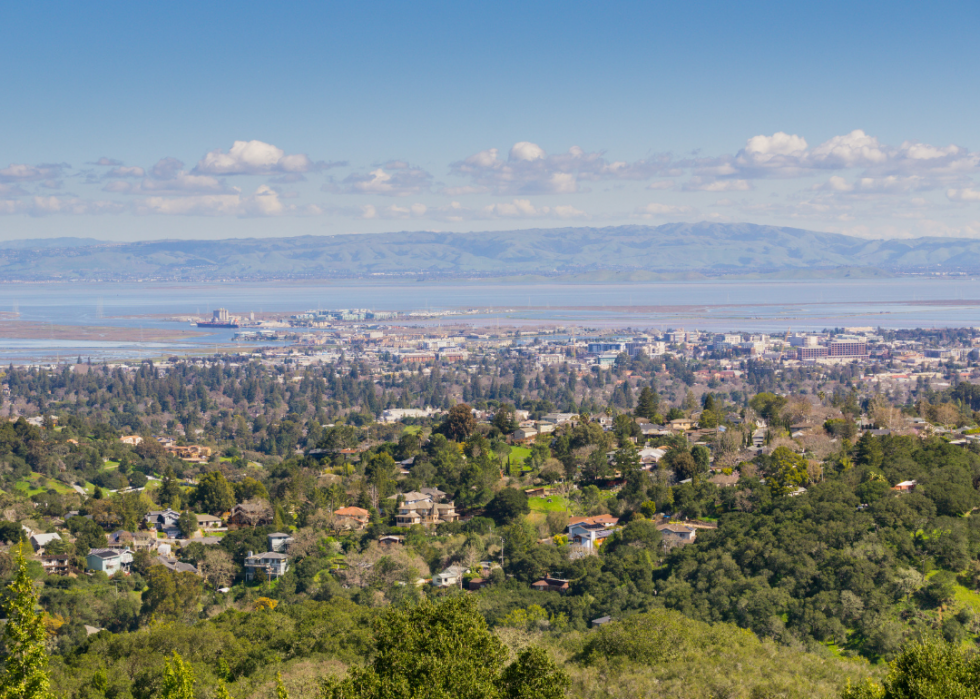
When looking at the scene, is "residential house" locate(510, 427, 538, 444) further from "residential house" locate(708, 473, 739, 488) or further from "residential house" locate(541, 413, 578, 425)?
"residential house" locate(708, 473, 739, 488)

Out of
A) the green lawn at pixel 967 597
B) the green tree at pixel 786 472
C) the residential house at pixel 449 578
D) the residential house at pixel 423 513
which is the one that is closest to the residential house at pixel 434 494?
the residential house at pixel 423 513

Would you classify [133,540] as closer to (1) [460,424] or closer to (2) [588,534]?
(1) [460,424]

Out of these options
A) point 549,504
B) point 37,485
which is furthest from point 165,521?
point 549,504

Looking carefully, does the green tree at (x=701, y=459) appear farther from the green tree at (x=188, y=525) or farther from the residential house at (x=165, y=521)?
the residential house at (x=165, y=521)

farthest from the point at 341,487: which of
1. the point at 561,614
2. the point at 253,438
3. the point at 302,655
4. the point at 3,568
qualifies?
the point at 253,438

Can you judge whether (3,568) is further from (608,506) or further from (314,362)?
(314,362)

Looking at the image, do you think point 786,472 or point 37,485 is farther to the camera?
point 37,485
